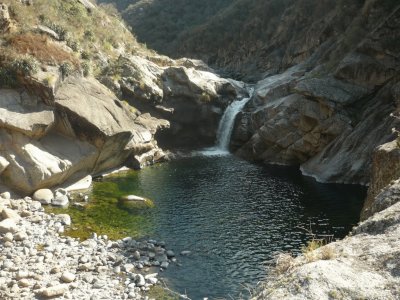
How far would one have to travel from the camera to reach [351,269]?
5727 millimetres

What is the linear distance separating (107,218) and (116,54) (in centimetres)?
3001

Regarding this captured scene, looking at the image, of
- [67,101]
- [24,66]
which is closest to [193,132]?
→ [67,101]

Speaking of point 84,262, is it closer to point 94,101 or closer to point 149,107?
point 94,101

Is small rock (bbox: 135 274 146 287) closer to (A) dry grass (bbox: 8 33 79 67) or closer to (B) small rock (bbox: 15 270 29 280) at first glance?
(B) small rock (bbox: 15 270 29 280)

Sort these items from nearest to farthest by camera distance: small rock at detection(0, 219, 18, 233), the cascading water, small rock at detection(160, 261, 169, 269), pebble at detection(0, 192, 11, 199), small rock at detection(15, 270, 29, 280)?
small rock at detection(15, 270, 29, 280) < small rock at detection(160, 261, 169, 269) < small rock at detection(0, 219, 18, 233) < pebble at detection(0, 192, 11, 199) < the cascading water

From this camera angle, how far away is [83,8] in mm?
51969

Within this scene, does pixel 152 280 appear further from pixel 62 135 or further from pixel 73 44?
pixel 73 44

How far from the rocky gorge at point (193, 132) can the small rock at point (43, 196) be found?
57 cm

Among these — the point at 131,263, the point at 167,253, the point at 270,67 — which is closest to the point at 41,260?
the point at 131,263

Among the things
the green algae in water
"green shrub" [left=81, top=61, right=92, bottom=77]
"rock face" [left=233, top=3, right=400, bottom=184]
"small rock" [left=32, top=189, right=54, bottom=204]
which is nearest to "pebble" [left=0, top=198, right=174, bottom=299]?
the green algae in water

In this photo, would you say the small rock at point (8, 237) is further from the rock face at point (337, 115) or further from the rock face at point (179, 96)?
the rock face at point (337, 115)

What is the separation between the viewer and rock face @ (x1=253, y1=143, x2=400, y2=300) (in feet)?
17.3

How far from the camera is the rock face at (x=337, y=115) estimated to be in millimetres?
37781

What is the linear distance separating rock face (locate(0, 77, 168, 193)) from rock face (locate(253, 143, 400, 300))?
26.0 m
